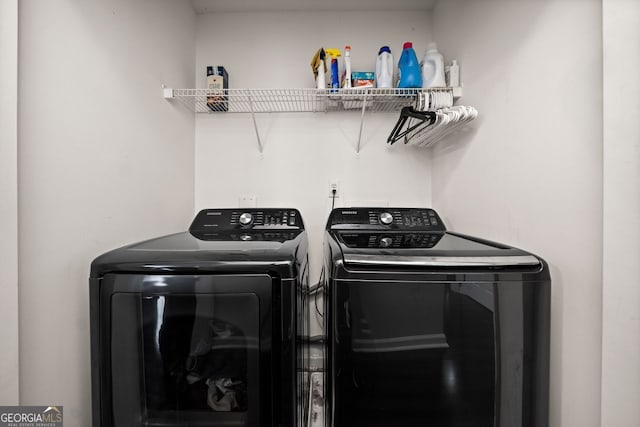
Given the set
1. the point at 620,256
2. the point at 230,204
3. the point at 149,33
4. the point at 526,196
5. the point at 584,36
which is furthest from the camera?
the point at 230,204

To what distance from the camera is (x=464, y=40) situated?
146 centimetres

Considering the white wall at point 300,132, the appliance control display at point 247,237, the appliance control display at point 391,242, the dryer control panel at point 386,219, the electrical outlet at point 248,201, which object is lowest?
the appliance control display at point 391,242

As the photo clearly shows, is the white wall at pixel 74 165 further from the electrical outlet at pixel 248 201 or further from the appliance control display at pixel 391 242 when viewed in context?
the appliance control display at pixel 391 242

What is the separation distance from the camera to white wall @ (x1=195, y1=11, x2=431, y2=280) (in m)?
1.82

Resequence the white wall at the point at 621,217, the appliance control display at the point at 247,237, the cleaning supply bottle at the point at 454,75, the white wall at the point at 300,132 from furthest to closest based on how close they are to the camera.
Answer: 1. the white wall at the point at 300,132
2. the cleaning supply bottle at the point at 454,75
3. the appliance control display at the point at 247,237
4. the white wall at the point at 621,217

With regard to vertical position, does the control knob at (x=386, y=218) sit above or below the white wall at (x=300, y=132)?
below

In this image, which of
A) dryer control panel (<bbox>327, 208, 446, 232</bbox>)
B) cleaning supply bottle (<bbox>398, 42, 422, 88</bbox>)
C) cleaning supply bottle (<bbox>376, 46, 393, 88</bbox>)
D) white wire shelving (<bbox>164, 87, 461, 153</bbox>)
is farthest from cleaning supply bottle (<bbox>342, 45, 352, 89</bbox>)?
dryer control panel (<bbox>327, 208, 446, 232</bbox>)

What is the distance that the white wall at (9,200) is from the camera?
0.74m

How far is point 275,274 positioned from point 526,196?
0.94m

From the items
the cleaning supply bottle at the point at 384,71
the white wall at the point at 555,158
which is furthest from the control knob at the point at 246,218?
the white wall at the point at 555,158

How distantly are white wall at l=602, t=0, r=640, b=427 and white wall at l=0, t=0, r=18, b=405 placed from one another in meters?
1.58

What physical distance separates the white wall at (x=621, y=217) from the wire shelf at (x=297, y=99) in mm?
827

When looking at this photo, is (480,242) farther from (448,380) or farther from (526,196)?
(448,380)

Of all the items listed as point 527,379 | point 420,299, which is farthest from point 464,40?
point 527,379
